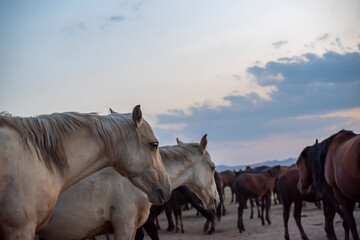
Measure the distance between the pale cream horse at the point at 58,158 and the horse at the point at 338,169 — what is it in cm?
398

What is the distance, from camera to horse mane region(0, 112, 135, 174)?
325 cm

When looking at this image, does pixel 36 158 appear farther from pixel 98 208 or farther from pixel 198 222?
pixel 198 222

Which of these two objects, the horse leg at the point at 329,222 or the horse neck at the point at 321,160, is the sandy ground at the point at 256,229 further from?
the horse neck at the point at 321,160

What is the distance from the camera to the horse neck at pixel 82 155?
3.48m

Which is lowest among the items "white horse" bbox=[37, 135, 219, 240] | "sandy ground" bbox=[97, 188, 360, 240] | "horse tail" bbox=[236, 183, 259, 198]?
"sandy ground" bbox=[97, 188, 360, 240]

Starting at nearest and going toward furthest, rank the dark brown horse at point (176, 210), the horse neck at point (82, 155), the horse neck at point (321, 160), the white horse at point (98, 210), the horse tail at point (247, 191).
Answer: the horse neck at point (82, 155) < the white horse at point (98, 210) < the dark brown horse at point (176, 210) < the horse neck at point (321, 160) < the horse tail at point (247, 191)

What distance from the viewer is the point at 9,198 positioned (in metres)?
2.96

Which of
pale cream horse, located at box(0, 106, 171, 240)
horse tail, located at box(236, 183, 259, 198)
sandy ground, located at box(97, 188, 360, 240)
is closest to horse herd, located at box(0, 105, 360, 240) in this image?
pale cream horse, located at box(0, 106, 171, 240)

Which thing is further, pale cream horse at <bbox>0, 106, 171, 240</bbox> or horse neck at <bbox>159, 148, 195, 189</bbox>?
horse neck at <bbox>159, 148, 195, 189</bbox>

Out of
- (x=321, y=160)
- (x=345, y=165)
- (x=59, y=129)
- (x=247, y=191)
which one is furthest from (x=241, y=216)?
(x=59, y=129)

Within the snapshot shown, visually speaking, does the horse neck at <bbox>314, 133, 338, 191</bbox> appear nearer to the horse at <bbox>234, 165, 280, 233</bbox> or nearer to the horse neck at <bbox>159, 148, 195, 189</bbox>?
the horse neck at <bbox>159, 148, 195, 189</bbox>

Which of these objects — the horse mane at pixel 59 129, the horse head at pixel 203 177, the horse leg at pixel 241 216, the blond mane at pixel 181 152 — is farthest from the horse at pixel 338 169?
the horse leg at pixel 241 216

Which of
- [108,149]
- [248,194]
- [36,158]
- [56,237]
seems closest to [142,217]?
[56,237]

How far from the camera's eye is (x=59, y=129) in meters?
3.45
